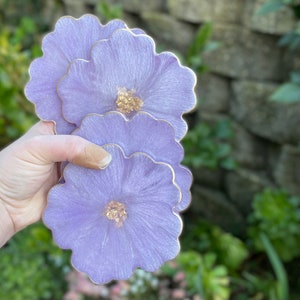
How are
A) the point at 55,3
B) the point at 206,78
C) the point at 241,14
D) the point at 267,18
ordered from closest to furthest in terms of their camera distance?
the point at 267,18 → the point at 241,14 → the point at 206,78 → the point at 55,3

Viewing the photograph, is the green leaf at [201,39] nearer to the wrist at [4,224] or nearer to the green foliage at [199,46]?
the green foliage at [199,46]

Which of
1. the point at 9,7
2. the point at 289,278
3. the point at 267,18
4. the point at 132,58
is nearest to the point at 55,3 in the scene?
the point at 9,7

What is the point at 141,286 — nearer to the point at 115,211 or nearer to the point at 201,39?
the point at 201,39

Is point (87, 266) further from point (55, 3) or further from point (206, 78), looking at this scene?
point (55, 3)

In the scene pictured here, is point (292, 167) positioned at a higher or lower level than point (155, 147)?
lower

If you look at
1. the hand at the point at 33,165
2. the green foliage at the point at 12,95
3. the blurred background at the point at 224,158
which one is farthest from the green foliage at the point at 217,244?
the hand at the point at 33,165

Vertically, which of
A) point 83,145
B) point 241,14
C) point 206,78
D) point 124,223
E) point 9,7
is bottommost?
point 9,7

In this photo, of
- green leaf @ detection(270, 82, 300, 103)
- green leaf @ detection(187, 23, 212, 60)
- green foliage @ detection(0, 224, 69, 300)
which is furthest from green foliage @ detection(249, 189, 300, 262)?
green foliage @ detection(0, 224, 69, 300)
